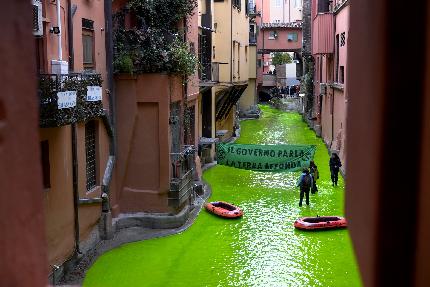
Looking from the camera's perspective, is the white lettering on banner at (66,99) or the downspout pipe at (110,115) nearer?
the white lettering on banner at (66,99)

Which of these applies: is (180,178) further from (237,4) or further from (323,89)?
(323,89)

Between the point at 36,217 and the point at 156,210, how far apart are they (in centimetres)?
1643

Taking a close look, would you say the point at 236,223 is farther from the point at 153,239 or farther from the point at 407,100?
the point at 407,100

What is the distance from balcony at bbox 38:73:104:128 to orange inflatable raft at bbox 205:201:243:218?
641 cm

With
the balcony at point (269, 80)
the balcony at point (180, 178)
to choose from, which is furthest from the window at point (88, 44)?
the balcony at point (269, 80)

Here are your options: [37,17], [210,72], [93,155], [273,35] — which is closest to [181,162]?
[93,155]

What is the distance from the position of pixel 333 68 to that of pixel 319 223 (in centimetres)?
1672

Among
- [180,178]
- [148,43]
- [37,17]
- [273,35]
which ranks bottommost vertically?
[180,178]

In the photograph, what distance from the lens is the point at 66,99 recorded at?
1196cm

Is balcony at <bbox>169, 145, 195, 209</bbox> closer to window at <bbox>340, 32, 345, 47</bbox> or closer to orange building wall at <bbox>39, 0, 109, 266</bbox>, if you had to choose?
orange building wall at <bbox>39, 0, 109, 266</bbox>

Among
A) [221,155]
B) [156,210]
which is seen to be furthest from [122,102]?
[221,155]

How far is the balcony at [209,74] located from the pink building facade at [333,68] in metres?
5.96

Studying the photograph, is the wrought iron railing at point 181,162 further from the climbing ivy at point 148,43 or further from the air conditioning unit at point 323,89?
the air conditioning unit at point 323,89

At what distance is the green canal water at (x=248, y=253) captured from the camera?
13586mm
